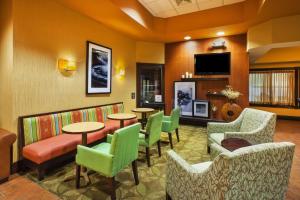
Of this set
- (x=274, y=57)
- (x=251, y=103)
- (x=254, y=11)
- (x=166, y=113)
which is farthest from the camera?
(x=251, y=103)

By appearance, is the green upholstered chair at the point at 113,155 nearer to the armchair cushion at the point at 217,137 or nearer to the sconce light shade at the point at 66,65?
the armchair cushion at the point at 217,137

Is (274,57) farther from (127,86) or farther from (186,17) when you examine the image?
(127,86)

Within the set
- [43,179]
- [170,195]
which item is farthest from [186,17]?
[43,179]

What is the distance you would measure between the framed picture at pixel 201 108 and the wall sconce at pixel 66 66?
4.03 meters

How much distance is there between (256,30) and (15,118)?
5718mm

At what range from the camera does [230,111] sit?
5.19 m

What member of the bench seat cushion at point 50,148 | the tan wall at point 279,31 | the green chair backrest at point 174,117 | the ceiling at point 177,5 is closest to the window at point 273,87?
the tan wall at point 279,31

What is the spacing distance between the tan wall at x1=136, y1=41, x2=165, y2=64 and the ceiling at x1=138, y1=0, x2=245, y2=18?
1385mm

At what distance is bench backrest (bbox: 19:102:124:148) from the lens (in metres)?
2.81

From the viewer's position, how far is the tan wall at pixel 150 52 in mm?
6285

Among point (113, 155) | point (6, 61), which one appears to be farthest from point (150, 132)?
point (6, 61)

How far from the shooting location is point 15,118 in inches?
110

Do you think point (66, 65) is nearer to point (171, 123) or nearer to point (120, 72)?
point (120, 72)

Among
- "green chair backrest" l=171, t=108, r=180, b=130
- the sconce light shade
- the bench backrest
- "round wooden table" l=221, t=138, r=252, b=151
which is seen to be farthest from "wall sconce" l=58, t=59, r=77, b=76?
"round wooden table" l=221, t=138, r=252, b=151
